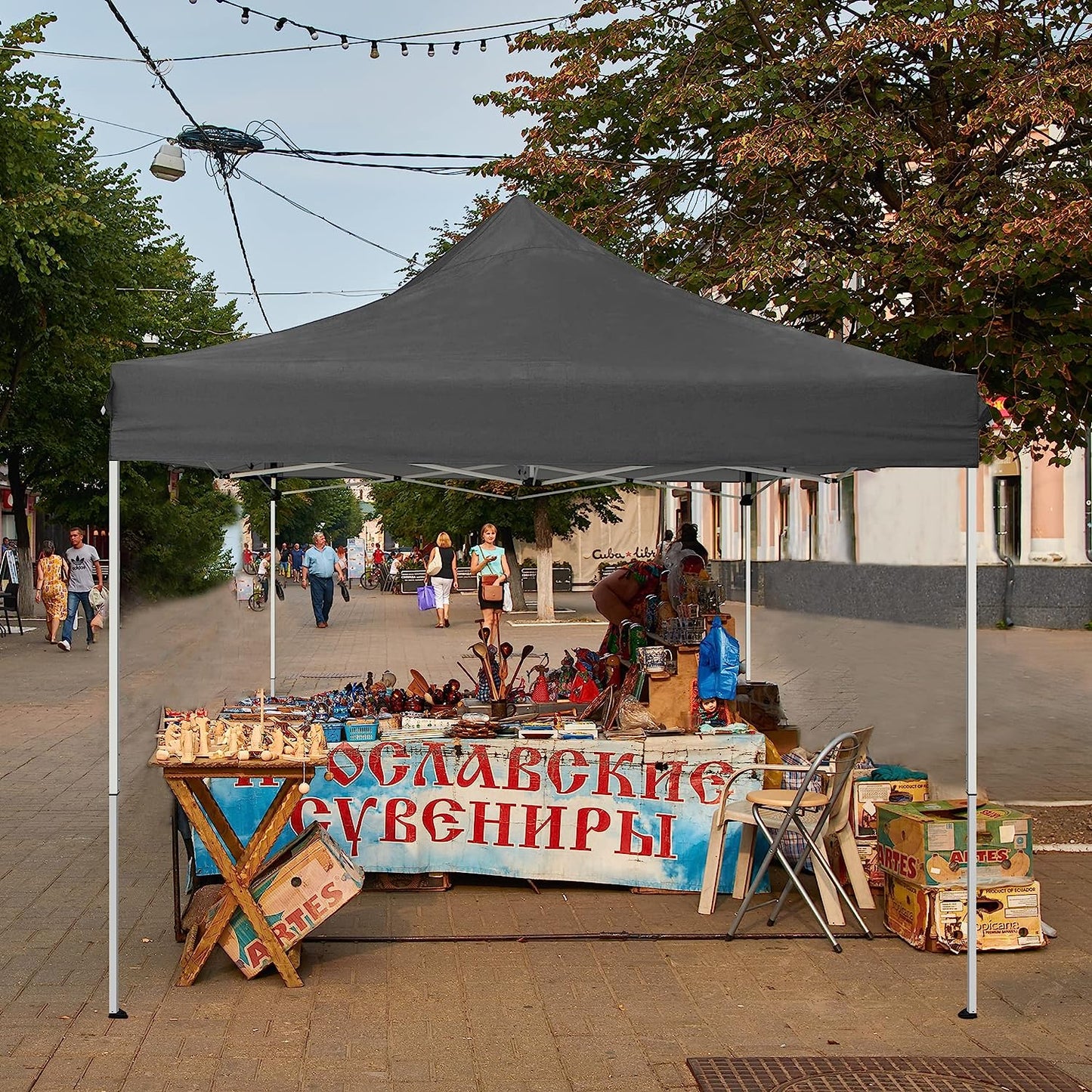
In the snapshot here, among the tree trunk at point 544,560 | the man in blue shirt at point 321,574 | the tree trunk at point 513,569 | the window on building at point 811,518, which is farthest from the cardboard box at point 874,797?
the window on building at point 811,518

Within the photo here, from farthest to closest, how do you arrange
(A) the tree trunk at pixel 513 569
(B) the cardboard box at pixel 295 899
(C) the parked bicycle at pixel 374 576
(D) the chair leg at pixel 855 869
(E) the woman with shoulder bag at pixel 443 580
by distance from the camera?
(C) the parked bicycle at pixel 374 576, (A) the tree trunk at pixel 513 569, (E) the woman with shoulder bag at pixel 443 580, (D) the chair leg at pixel 855 869, (B) the cardboard box at pixel 295 899

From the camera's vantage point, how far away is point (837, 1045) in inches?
186

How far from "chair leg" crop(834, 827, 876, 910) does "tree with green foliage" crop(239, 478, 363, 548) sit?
2712 cm

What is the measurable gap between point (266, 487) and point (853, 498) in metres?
20.2

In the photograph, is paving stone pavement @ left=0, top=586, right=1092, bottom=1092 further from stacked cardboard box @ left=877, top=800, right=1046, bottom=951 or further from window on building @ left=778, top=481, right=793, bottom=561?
window on building @ left=778, top=481, right=793, bottom=561

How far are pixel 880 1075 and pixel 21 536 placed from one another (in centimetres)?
2671

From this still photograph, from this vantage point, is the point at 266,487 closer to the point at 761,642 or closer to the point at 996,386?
the point at 996,386

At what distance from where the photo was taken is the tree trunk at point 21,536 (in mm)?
28344

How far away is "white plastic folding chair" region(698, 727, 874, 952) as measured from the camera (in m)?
5.95

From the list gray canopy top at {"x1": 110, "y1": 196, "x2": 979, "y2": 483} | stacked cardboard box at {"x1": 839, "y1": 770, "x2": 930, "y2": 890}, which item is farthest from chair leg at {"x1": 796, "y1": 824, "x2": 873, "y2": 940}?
gray canopy top at {"x1": 110, "y1": 196, "x2": 979, "y2": 483}

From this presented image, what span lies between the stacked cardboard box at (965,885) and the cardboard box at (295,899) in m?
2.41

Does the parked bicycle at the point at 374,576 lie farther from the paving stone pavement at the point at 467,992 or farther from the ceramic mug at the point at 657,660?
the ceramic mug at the point at 657,660

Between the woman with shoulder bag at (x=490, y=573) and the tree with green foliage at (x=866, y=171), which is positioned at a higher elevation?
the tree with green foliage at (x=866, y=171)

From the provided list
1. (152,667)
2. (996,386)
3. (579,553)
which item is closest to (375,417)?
(996,386)
